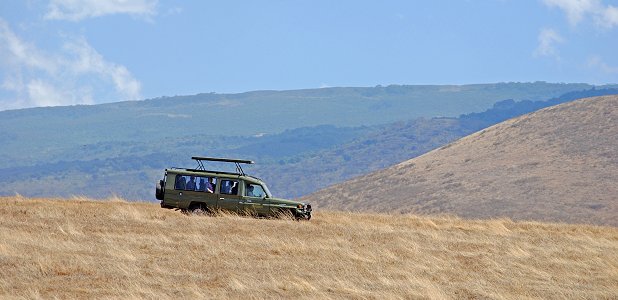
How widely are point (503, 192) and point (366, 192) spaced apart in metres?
23.0

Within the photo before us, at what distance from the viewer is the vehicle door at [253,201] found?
116 feet

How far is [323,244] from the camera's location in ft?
91.9

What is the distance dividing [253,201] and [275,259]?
10.7 m

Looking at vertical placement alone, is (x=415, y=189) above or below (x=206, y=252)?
below

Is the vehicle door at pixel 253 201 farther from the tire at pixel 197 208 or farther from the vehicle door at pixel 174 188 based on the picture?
the vehicle door at pixel 174 188

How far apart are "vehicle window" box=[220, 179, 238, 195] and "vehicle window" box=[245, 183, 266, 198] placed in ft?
1.19

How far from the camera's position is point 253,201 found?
35500mm

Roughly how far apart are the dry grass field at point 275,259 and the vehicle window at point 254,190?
138 cm

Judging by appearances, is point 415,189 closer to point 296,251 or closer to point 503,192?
point 503,192

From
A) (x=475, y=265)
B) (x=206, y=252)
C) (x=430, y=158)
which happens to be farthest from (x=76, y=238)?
(x=430, y=158)

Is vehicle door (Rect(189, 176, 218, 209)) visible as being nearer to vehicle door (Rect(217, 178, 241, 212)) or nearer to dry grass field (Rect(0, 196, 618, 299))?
vehicle door (Rect(217, 178, 241, 212))

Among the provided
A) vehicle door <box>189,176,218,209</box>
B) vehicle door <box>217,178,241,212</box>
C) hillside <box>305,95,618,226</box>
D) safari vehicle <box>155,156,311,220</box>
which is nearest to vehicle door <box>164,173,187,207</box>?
safari vehicle <box>155,156,311,220</box>

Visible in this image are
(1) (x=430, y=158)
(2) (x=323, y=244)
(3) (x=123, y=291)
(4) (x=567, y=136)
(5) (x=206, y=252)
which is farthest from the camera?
(1) (x=430, y=158)

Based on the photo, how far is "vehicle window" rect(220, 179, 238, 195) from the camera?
35.5m
